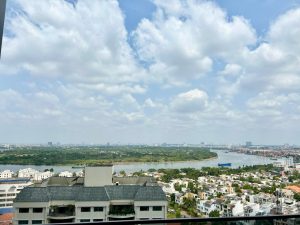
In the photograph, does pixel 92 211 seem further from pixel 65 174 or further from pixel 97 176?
pixel 65 174

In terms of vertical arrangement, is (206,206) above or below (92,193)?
below

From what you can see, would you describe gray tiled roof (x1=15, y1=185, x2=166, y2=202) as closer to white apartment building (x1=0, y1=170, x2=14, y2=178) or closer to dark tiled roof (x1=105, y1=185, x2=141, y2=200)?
dark tiled roof (x1=105, y1=185, x2=141, y2=200)

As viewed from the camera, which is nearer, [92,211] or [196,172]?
[92,211]

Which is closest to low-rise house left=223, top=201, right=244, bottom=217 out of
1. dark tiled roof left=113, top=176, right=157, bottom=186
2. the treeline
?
the treeline

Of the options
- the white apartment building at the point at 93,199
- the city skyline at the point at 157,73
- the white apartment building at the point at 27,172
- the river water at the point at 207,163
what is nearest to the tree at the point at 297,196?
the river water at the point at 207,163

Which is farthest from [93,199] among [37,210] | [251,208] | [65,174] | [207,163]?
[251,208]

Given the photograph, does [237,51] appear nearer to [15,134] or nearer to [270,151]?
[270,151]

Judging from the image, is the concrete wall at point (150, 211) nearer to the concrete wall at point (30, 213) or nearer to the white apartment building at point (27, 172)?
the concrete wall at point (30, 213)
